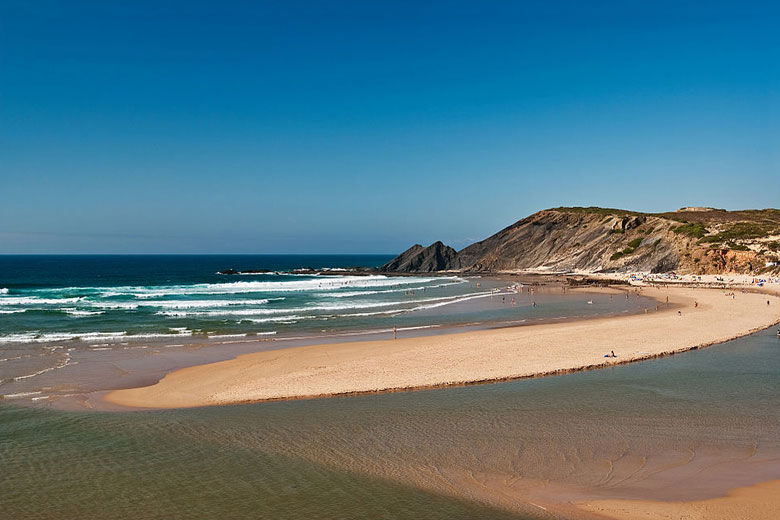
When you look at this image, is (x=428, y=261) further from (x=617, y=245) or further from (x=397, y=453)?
(x=397, y=453)

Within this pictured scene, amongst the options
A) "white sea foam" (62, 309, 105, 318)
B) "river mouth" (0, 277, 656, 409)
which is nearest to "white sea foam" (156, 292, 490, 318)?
"river mouth" (0, 277, 656, 409)

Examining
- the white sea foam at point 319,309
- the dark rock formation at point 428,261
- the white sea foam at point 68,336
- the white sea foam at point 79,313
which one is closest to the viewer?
the white sea foam at point 68,336

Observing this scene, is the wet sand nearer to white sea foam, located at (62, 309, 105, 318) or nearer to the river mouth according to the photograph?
the river mouth

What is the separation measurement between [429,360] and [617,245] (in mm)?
81511

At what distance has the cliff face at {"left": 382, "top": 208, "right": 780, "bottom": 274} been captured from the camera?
2953 inches

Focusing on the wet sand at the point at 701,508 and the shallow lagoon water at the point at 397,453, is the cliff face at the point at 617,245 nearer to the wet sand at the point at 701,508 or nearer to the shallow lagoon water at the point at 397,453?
the shallow lagoon water at the point at 397,453

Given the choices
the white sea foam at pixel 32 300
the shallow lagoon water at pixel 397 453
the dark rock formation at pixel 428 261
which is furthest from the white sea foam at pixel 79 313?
the dark rock formation at pixel 428 261

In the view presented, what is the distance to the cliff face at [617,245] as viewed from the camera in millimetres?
75000

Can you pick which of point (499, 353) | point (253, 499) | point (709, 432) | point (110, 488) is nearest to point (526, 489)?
point (253, 499)

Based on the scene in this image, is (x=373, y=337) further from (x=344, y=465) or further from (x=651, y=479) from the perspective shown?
(x=651, y=479)

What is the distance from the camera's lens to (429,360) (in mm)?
21906

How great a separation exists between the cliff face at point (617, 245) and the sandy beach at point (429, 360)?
46.5m

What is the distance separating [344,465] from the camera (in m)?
11.3

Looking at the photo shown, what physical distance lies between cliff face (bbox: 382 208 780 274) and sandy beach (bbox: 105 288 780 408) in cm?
4647
